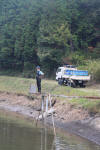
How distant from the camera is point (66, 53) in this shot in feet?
131

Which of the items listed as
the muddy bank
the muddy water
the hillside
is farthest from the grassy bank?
the hillside

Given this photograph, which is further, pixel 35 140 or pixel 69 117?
pixel 69 117

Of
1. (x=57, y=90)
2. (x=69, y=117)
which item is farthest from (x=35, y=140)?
(x=57, y=90)

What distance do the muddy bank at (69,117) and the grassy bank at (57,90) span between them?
0.50 metres

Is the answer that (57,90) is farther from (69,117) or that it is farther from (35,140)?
(35,140)

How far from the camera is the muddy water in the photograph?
15508 mm

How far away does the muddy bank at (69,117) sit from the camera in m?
17.5

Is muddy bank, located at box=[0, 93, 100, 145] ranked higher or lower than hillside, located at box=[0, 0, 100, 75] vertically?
lower

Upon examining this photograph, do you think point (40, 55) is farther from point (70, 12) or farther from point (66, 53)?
point (70, 12)

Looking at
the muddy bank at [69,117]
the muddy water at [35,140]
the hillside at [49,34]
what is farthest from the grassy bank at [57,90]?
the hillside at [49,34]

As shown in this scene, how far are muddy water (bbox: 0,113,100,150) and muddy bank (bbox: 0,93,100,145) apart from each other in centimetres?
77

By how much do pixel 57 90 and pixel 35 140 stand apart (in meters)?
11.4

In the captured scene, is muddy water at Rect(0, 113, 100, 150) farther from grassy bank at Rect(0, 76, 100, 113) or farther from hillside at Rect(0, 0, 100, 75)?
hillside at Rect(0, 0, 100, 75)

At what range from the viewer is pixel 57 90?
2803cm
